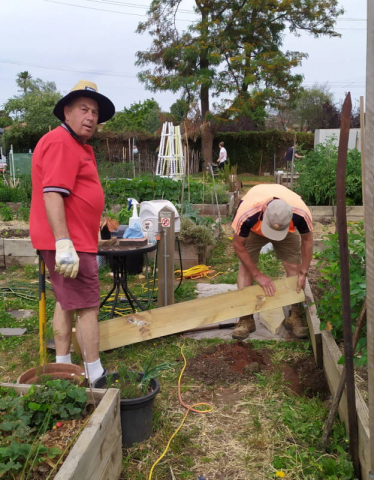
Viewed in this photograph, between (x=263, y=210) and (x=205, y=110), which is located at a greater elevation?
(x=205, y=110)

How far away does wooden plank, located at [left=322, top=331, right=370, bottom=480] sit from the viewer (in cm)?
207

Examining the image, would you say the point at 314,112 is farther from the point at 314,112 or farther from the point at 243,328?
the point at 243,328

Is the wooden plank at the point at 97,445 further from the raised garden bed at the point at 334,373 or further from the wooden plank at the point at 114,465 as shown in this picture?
the raised garden bed at the point at 334,373

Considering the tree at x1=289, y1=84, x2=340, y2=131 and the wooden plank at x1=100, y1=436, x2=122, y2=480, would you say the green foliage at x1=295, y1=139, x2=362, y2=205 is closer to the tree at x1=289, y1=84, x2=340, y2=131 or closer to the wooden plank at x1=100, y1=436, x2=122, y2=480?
the wooden plank at x1=100, y1=436, x2=122, y2=480

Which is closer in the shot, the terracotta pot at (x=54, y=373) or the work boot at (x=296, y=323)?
the terracotta pot at (x=54, y=373)

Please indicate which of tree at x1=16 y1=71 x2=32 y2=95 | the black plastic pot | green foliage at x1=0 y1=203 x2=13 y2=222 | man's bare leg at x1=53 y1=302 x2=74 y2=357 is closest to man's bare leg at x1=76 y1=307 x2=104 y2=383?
man's bare leg at x1=53 y1=302 x2=74 y2=357

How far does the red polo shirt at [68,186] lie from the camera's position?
259 cm

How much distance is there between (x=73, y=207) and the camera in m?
2.72

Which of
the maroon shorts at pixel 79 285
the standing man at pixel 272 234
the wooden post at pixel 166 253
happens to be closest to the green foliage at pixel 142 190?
the wooden post at pixel 166 253

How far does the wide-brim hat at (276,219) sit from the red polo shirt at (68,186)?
4.41 feet

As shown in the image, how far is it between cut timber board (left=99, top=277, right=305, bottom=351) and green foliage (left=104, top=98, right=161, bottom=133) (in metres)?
30.9

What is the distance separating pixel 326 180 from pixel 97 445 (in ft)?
28.1

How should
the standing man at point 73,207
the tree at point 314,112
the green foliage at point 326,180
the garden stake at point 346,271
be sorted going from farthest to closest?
the tree at point 314,112, the green foliage at point 326,180, the standing man at point 73,207, the garden stake at point 346,271

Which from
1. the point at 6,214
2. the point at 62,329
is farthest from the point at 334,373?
the point at 6,214
